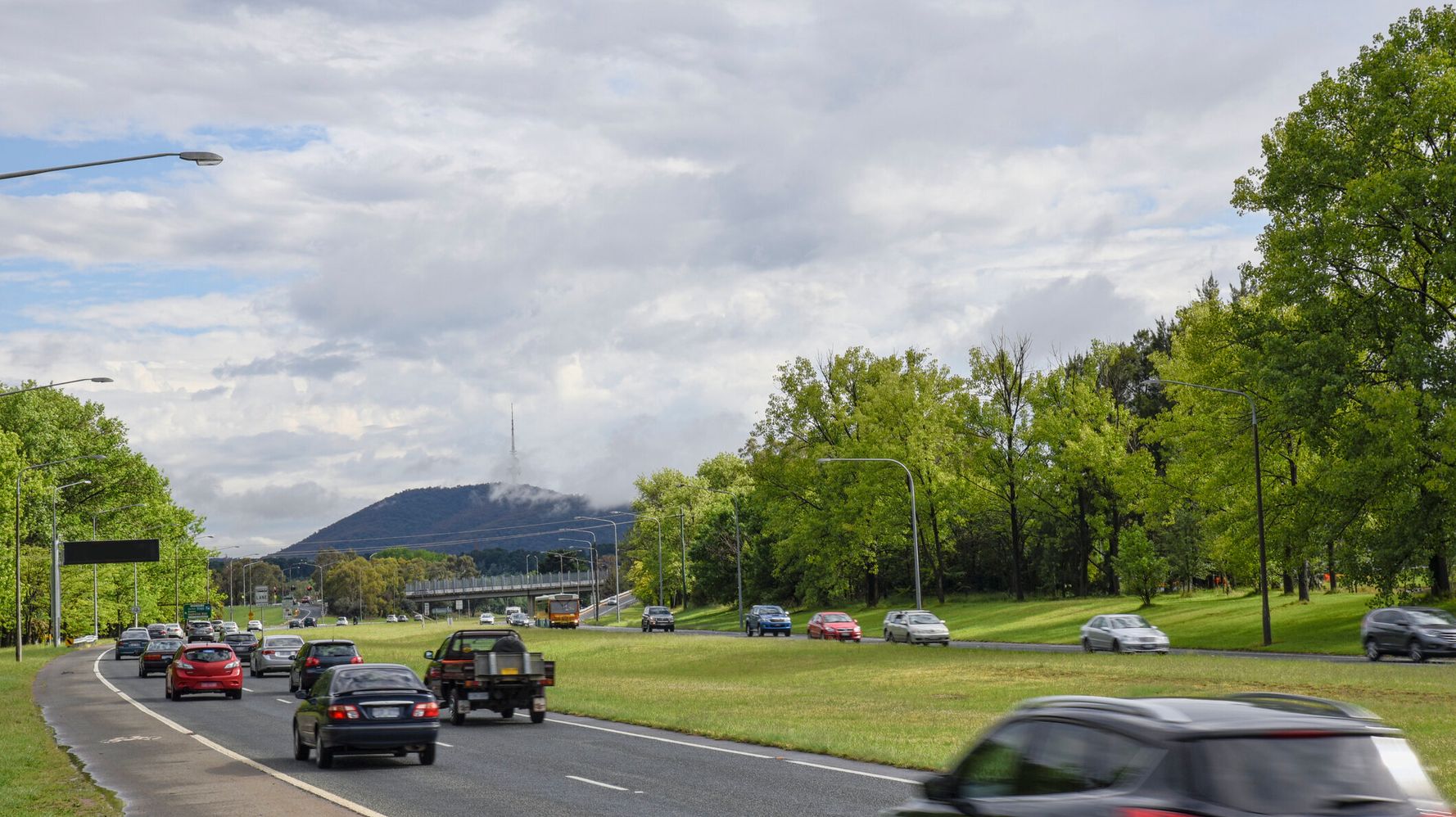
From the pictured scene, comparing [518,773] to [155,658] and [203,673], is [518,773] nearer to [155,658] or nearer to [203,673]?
[203,673]

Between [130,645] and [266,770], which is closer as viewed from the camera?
[266,770]

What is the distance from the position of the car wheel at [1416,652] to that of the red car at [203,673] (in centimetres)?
3166

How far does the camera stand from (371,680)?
20922 millimetres

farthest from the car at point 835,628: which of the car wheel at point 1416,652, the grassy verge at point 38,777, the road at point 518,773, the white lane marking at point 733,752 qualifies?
the grassy verge at point 38,777

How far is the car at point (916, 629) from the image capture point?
57469 millimetres

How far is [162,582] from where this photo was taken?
433 feet

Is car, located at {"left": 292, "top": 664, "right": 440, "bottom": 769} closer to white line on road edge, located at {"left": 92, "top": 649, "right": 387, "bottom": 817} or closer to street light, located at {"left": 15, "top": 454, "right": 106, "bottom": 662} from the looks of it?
white line on road edge, located at {"left": 92, "top": 649, "right": 387, "bottom": 817}

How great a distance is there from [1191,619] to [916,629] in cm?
1205

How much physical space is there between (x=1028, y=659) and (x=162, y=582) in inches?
4265

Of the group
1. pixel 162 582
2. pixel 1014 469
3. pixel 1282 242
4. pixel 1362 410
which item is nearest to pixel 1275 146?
pixel 1282 242

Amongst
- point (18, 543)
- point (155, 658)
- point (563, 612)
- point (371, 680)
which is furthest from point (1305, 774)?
point (563, 612)

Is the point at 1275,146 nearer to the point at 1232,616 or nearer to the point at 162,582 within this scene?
the point at 1232,616

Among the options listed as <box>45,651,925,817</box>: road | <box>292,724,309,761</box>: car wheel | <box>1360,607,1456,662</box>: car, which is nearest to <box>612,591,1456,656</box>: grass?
<box>1360,607,1456,662</box>: car

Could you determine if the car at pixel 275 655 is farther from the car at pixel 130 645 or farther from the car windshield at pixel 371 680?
the car windshield at pixel 371 680
